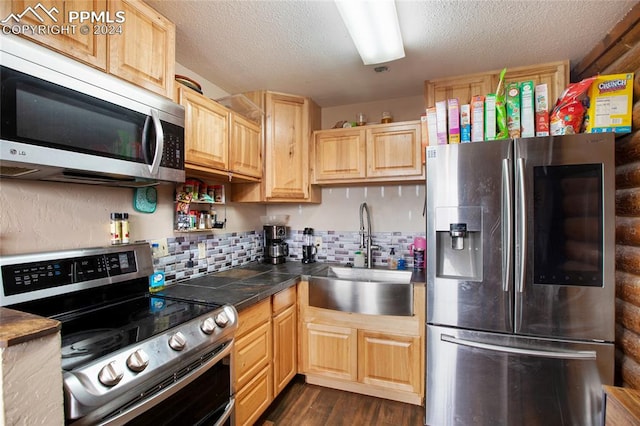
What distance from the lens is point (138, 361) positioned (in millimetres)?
957

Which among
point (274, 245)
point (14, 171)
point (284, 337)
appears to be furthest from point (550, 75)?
point (14, 171)

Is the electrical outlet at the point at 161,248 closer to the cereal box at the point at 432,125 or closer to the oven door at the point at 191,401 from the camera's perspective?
the oven door at the point at 191,401

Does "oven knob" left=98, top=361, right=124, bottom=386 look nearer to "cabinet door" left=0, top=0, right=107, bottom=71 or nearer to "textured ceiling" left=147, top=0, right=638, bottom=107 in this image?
"cabinet door" left=0, top=0, right=107, bottom=71

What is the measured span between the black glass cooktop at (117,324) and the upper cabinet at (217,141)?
76 cm

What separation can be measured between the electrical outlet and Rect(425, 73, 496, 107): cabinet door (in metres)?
2.12

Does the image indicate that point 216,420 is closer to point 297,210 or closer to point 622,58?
point 297,210

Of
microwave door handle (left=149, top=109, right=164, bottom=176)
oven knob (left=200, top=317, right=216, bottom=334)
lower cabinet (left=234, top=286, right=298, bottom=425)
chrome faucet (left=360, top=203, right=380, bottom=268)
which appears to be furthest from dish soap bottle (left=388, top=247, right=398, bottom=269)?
microwave door handle (left=149, top=109, right=164, bottom=176)

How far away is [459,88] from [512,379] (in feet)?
6.27

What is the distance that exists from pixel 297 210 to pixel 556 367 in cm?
218

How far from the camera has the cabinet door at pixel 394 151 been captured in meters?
2.23

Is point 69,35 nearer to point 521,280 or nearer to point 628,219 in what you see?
point 521,280

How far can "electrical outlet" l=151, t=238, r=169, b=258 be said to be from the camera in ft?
5.68

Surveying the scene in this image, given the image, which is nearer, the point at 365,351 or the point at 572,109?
the point at 572,109

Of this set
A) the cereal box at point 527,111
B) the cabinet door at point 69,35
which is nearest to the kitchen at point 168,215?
the cabinet door at point 69,35
